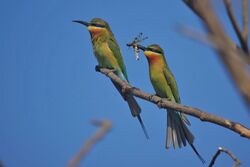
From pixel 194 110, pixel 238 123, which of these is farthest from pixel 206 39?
pixel 194 110

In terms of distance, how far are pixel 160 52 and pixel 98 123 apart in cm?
308

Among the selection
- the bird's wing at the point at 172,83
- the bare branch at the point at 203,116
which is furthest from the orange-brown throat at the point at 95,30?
the bare branch at the point at 203,116

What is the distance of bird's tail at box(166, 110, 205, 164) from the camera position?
8.87 ft

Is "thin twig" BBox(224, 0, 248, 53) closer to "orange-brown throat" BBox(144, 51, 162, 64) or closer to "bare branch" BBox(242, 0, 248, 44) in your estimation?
"bare branch" BBox(242, 0, 248, 44)

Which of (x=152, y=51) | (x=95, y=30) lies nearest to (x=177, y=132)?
(x=152, y=51)

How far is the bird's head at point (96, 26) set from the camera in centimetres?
367

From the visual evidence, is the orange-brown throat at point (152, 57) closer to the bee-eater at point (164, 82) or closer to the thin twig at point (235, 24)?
the bee-eater at point (164, 82)

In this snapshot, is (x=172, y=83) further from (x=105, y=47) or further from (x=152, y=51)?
(x=105, y=47)

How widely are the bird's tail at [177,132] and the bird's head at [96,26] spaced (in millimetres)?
1078

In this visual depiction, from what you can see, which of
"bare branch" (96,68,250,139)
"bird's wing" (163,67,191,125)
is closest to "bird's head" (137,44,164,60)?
"bird's wing" (163,67,191,125)

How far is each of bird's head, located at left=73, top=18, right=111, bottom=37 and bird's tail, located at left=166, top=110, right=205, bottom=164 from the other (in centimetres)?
108

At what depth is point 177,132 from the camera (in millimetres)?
2811

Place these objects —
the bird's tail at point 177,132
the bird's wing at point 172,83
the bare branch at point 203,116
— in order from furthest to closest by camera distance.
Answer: the bird's wing at point 172,83, the bird's tail at point 177,132, the bare branch at point 203,116

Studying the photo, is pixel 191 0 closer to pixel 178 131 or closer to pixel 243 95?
pixel 243 95
